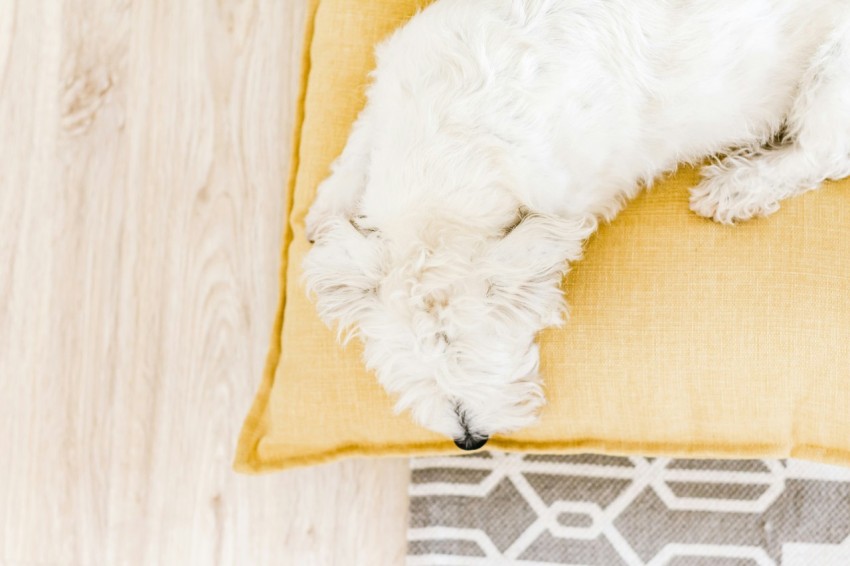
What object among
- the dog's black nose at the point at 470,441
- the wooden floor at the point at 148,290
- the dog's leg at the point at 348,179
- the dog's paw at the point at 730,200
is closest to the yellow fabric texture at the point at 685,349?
the dog's paw at the point at 730,200

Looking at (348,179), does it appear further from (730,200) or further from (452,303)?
(730,200)

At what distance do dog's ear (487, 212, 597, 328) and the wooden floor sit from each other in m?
1.02

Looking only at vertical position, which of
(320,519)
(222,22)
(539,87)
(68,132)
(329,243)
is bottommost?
(320,519)

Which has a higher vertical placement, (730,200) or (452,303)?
(730,200)

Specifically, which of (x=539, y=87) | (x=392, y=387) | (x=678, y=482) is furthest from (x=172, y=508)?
(x=539, y=87)

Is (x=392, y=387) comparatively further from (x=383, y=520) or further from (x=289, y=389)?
(x=383, y=520)

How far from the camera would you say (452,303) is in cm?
140

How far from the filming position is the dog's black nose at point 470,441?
1562 mm

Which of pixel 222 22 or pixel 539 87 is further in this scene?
pixel 222 22

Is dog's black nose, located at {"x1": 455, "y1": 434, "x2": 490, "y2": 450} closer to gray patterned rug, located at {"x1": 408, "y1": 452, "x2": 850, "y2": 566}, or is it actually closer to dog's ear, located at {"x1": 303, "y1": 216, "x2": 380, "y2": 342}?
dog's ear, located at {"x1": 303, "y1": 216, "x2": 380, "y2": 342}

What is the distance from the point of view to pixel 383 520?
2.25m

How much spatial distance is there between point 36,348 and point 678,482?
2.12 meters

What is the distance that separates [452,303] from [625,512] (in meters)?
1.16

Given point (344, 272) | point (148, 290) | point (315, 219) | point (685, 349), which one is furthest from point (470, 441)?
point (148, 290)
